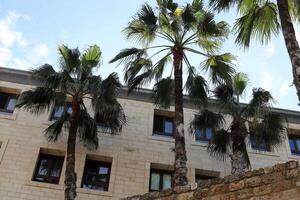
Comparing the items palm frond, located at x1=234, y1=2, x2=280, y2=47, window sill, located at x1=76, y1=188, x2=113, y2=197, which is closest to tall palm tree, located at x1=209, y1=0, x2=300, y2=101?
palm frond, located at x1=234, y1=2, x2=280, y2=47

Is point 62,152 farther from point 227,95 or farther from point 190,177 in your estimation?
point 227,95

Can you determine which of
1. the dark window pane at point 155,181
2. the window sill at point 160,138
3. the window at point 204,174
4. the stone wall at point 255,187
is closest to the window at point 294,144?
the window at point 204,174

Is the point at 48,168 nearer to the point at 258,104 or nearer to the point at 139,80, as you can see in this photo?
the point at 139,80

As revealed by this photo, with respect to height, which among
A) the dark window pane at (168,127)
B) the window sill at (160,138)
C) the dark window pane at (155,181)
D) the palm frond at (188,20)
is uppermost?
the palm frond at (188,20)

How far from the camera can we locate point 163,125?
18469 mm

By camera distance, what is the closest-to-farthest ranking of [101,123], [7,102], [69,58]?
[69,58], [101,123], [7,102]

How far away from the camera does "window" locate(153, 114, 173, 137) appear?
18.1m

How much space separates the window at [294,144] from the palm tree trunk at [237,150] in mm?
5684

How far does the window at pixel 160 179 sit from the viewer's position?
1598cm

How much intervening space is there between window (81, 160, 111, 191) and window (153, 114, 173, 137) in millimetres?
3037

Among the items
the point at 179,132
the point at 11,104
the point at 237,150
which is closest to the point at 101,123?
the point at 11,104

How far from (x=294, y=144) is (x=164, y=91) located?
8.14 metres

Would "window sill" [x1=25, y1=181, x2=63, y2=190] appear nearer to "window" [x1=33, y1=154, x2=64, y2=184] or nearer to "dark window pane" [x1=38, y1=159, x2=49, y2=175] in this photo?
"window" [x1=33, y1=154, x2=64, y2=184]

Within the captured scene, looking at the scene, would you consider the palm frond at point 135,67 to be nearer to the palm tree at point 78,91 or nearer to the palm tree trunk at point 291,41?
the palm tree at point 78,91
